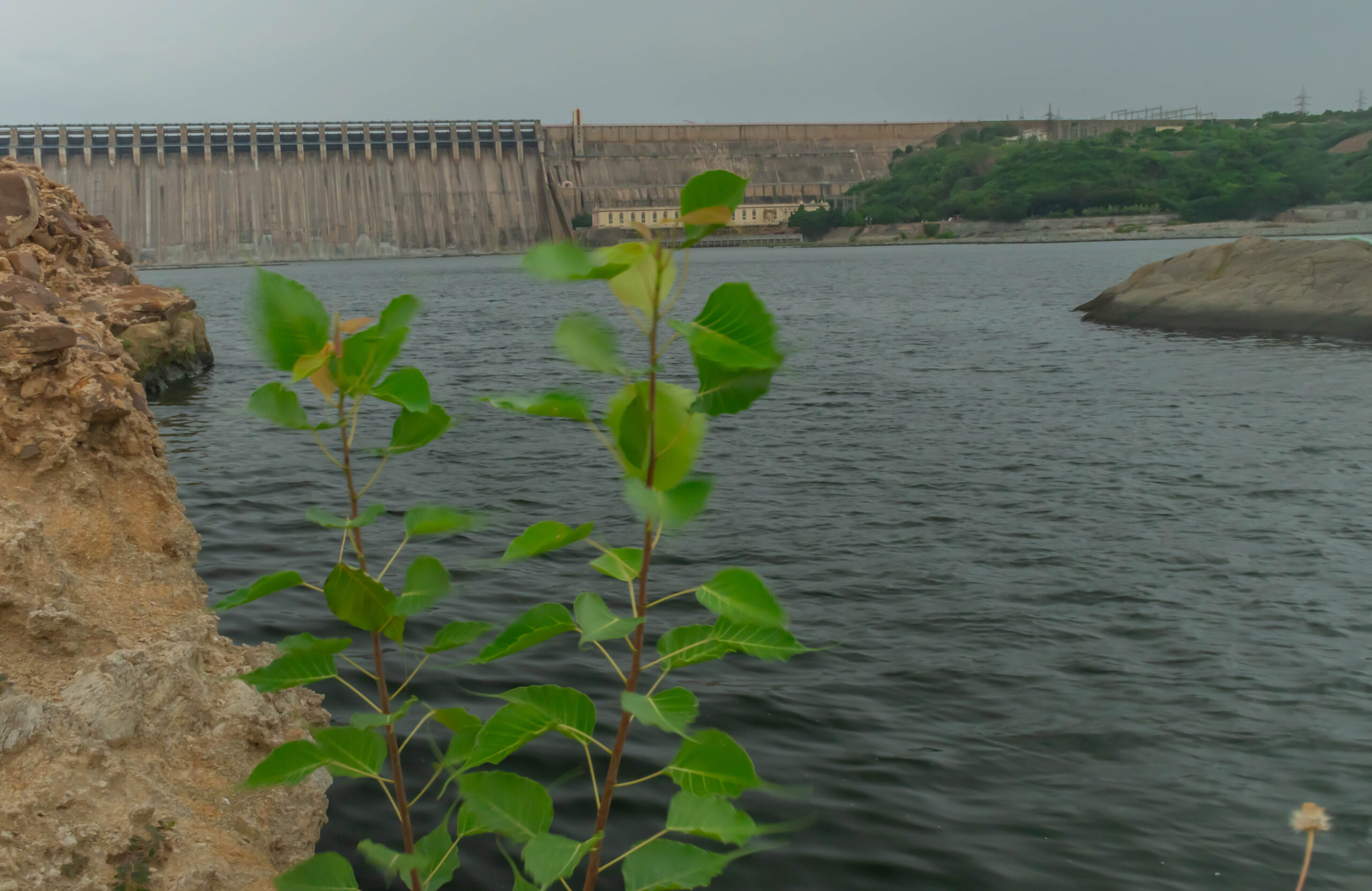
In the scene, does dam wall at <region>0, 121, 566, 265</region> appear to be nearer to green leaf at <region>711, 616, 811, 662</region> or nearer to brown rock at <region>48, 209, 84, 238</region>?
brown rock at <region>48, 209, 84, 238</region>

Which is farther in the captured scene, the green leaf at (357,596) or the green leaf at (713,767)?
the green leaf at (357,596)

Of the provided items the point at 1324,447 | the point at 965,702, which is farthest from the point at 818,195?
the point at 965,702

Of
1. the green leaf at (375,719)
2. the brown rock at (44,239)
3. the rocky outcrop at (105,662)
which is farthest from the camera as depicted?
the brown rock at (44,239)

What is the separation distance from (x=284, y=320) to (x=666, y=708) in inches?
34.1

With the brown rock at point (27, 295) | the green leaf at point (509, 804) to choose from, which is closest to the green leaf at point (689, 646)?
the green leaf at point (509, 804)

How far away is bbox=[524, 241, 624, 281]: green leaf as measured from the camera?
1.28 metres

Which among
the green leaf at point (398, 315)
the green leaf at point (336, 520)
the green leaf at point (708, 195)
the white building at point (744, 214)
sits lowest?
the green leaf at point (336, 520)

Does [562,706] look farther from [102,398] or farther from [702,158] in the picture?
[702,158]

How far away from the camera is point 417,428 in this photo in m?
1.81

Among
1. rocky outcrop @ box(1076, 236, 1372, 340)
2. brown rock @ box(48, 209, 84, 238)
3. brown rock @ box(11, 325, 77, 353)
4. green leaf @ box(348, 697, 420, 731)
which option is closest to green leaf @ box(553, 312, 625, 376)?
green leaf @ box(348, 697, 420, 731)

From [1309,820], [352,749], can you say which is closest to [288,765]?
[352,749]

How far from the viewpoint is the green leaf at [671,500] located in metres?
1.28

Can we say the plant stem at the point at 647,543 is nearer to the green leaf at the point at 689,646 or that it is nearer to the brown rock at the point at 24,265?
the green leaf at the point at 689,646

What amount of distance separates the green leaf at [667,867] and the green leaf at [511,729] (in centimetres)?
26
